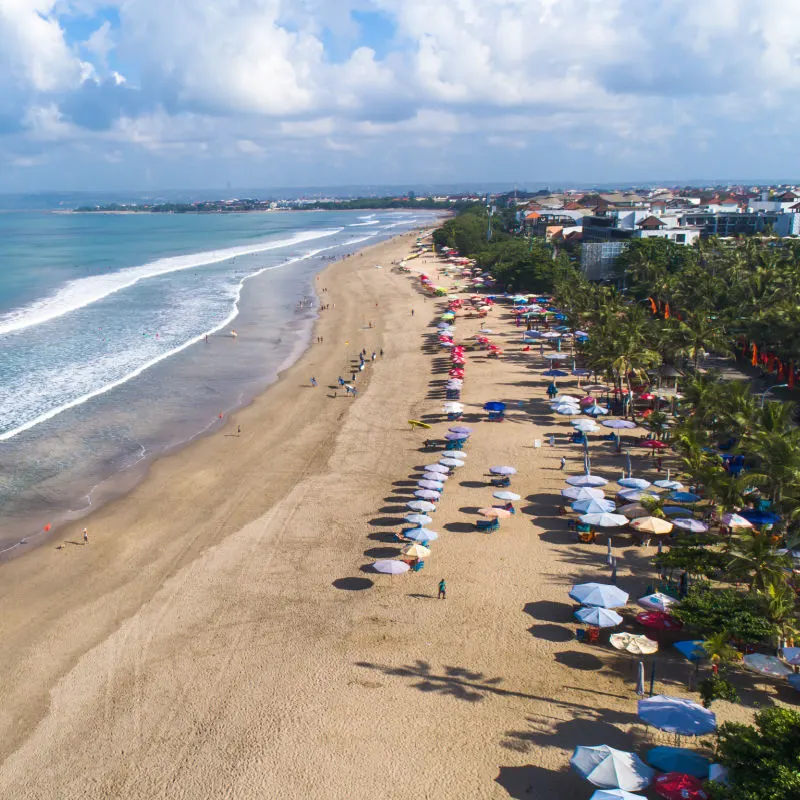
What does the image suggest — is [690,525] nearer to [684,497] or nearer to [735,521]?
[735,521]

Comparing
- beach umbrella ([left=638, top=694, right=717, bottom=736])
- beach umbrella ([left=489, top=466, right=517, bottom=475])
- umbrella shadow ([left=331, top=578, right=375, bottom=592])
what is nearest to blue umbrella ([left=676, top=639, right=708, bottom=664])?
beach umbrella ([left=638, top=694, right=717, bottom=736])

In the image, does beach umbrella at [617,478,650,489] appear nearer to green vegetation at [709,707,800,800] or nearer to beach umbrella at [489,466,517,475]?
beach umbrella at [489,466,517,475]

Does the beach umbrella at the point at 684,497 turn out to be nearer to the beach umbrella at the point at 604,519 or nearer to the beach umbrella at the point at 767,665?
the beach umbrella at the point at 604,519

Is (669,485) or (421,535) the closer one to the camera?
(421,535)

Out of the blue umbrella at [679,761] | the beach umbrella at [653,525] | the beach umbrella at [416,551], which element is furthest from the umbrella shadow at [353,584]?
the blue umbrella at [679,761]

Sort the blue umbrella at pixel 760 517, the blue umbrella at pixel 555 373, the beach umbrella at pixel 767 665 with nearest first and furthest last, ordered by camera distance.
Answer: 1. the beach umbrella at pixel 767 665
2. the blue umbrella at pixel 760 517
3. the blue umbrella at pixel 555 373

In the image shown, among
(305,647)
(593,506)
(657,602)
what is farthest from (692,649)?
(305,647)
